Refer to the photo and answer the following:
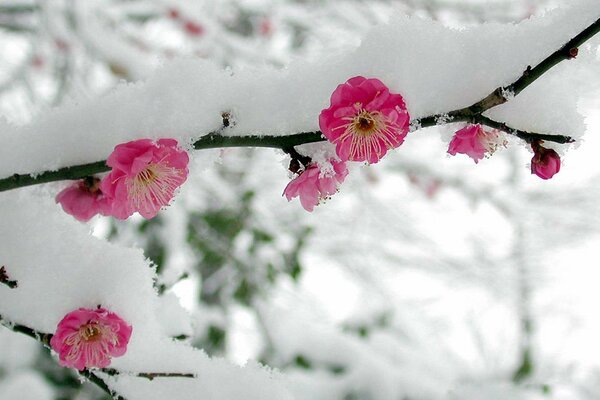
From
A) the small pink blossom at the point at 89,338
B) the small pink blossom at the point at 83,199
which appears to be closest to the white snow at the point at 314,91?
the small pink blossom at the point at 83,199

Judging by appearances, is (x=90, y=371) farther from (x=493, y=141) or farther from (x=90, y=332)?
(x=493, y=141)

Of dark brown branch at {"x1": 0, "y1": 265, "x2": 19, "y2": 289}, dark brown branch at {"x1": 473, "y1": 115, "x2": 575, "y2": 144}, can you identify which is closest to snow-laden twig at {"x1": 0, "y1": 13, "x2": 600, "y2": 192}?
dark brown branch at {"x1": 473, "y1": 115, "x2": 575, "y2": 144}

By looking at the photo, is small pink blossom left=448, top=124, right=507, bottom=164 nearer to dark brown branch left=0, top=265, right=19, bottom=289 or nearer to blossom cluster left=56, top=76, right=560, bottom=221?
blossom cluster left=56, top=76, right=560, bottom=221

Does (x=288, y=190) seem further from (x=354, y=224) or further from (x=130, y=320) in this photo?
(x=354, y=224)

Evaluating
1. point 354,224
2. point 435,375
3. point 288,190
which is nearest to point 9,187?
point 288,190

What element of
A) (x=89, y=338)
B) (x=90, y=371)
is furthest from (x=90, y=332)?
(x=90, y=371)

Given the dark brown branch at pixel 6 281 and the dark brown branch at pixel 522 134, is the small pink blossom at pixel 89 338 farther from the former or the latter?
the dark brown branch at pixel 522 134
